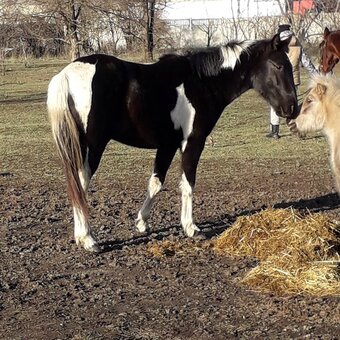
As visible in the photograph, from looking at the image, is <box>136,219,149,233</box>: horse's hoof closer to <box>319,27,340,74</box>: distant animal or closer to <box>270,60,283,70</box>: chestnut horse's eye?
<box>270,60,283,70</box>: chestnut horse's eye

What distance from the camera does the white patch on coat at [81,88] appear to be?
6.74 metres

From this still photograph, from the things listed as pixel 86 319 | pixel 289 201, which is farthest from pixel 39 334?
pixel 289 201

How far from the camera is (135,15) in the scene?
102ft

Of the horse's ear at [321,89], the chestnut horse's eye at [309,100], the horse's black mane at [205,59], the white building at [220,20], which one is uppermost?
the horse's black mane at [205,59]

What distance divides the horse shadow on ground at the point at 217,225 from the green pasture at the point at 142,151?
203 centimetres

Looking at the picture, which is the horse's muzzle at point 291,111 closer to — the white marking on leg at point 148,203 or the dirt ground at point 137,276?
the dirt ground at point 137,276

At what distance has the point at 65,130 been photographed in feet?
21.9

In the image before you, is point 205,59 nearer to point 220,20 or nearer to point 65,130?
point 65,130

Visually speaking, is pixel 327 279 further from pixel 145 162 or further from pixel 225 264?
pixel 145 162

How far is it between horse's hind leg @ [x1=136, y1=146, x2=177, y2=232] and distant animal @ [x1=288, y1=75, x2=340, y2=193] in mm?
1374

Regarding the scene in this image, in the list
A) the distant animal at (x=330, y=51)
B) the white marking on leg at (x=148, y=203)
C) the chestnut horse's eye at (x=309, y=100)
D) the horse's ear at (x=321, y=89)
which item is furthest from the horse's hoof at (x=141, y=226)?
the distant animal at (x=330, y=51)

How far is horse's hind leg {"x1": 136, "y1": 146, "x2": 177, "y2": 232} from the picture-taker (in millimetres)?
7480

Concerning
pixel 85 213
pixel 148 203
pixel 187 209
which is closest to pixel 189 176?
pixel 187 209

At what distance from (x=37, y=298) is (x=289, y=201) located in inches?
164
